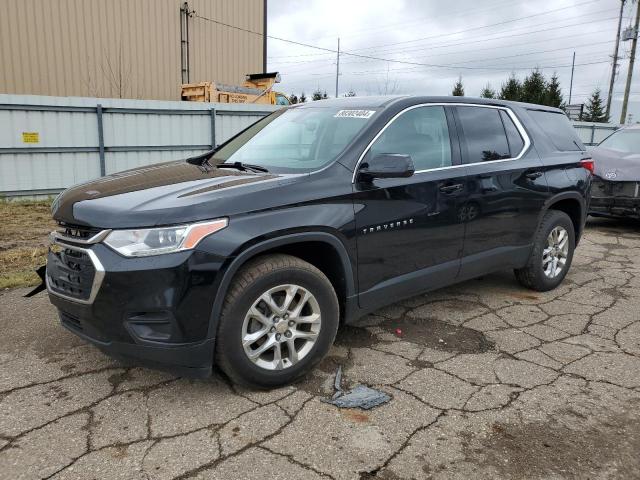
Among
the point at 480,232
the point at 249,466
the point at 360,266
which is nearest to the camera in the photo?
the point at 249,466

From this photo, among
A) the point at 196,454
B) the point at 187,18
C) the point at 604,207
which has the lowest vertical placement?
the point at 196,454

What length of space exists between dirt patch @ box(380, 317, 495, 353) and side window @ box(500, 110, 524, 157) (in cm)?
157

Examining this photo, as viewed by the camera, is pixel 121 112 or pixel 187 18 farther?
pixel 187 18

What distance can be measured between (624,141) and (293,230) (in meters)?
8.04

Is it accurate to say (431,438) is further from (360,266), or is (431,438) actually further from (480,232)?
(480,232)

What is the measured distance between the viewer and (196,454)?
252 cm

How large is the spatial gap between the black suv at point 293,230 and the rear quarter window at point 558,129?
291 millimetres

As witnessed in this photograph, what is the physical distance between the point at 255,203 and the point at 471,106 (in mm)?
2289

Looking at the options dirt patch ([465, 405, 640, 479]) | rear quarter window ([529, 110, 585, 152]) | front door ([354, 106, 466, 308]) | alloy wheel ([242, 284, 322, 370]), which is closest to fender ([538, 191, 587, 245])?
rear quarter window ([529, 110, 585, 152])

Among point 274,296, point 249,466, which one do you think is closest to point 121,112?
point 274,296

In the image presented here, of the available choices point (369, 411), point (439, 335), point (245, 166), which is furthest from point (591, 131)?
point (369, 411)

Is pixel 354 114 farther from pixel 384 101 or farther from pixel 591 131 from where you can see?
pixel 591 131

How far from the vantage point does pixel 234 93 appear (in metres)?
16.6

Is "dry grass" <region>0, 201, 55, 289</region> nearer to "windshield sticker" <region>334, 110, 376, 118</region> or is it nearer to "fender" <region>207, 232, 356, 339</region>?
"fender" <region>207, 232, 356, 339</region>
